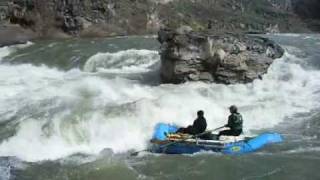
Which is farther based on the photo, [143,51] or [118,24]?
[118,24]

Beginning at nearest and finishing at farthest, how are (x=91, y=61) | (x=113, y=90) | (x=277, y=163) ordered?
(x=277, y=163) < (x=113, y=90) < (x=91, y=61)

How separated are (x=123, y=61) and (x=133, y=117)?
11252 millimetres

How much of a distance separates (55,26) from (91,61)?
18.8 m

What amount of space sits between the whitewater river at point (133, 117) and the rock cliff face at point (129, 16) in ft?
28.1

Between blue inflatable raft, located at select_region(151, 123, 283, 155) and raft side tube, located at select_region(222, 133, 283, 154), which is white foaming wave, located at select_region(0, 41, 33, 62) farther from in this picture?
raft side tube, located at select_region(222, 133, 283, 154)

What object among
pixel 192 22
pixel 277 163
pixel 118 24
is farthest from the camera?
pixel 192 22

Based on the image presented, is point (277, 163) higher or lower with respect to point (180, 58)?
lower

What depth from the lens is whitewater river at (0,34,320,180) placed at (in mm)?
14117

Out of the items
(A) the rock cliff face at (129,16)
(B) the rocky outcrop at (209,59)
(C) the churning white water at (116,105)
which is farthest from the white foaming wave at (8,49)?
(B) the rocky outcrop at (209,59)

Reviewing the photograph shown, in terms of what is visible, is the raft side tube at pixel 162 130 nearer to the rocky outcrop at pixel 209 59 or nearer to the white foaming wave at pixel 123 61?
the rocky outcrop at pixel 209 59

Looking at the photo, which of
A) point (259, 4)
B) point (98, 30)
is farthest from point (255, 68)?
point (259, 4)

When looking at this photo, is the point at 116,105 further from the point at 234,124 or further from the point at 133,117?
the point at 234,124

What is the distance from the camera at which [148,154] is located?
15516 millimetres

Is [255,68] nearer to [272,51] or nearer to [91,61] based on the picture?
[272,51]
